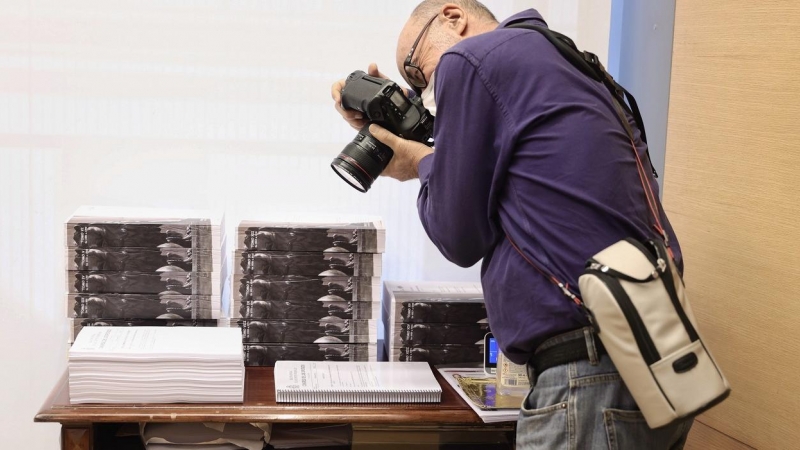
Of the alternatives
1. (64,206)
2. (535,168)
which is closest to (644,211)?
(535,168)

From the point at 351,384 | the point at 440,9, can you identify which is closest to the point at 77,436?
the point at 351,384

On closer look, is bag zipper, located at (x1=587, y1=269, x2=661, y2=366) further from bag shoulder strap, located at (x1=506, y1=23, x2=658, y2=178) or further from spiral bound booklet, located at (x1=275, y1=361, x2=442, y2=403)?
spiral bound booklet, located at (x1=275, y1=361, x2=442, y2=403)

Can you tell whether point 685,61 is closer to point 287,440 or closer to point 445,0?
point 445,0

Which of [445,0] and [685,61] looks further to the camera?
[685,61]

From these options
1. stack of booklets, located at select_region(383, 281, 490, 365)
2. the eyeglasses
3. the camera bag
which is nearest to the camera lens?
the eyeglasses

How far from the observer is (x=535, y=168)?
1120 mm

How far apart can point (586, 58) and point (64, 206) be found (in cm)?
123

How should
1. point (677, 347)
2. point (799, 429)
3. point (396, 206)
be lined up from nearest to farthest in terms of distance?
point (677, 347) → point (799, 429) → point (396, 206)

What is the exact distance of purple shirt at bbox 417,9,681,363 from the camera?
1099 millimetres

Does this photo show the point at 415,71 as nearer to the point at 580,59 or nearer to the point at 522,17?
the point at 522,17

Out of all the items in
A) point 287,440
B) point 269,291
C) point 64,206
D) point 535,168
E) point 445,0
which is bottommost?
point 287,440

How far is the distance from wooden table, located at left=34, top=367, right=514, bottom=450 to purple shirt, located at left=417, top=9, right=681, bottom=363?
0.37 metres

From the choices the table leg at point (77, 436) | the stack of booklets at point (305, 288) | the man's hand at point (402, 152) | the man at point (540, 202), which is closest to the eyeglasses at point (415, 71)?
the man's hand at point (402, 152)

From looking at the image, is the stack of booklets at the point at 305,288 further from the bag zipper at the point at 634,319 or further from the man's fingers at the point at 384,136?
the bag zipper at the point at 634,319
